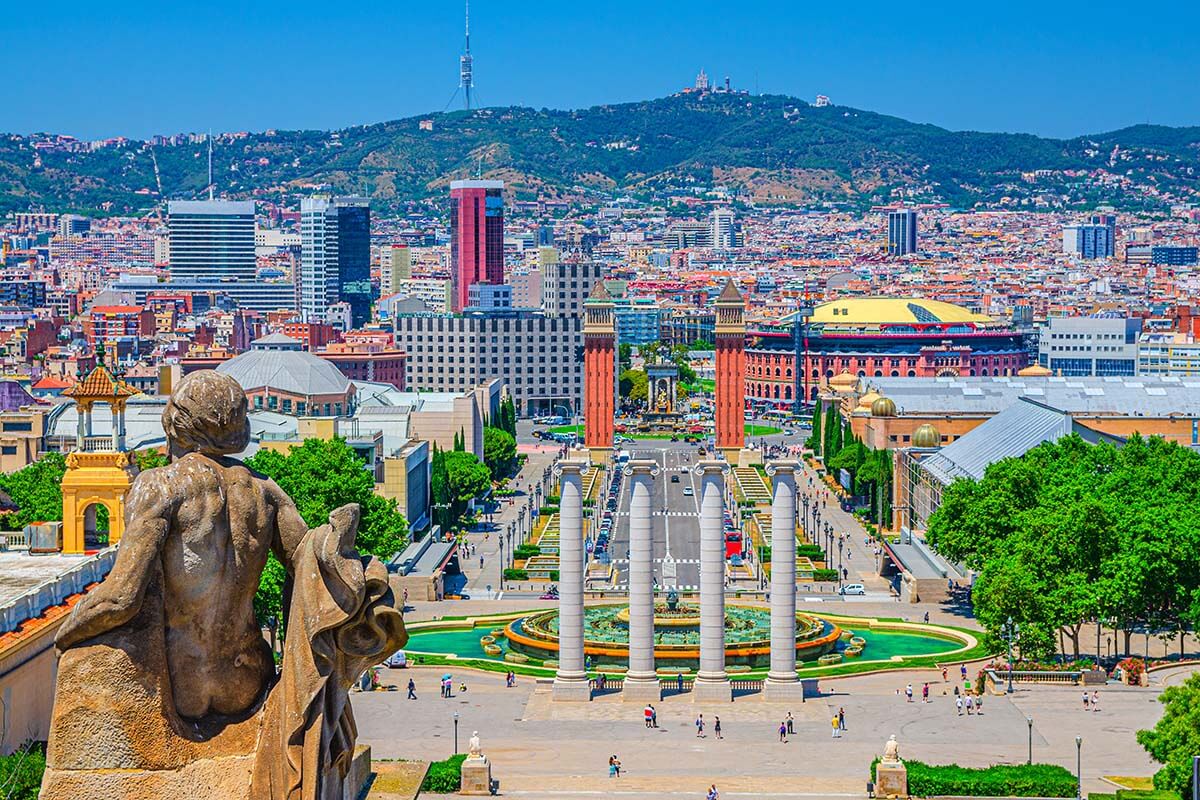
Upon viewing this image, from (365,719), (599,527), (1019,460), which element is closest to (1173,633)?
(1019,460)

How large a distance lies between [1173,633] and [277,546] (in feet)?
153

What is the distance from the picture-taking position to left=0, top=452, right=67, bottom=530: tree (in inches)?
2542

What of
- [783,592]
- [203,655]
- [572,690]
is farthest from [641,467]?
[203,655]

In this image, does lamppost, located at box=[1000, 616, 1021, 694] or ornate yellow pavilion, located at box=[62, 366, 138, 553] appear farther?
lamppost, located at box=[1000, 616, 1021, 694]

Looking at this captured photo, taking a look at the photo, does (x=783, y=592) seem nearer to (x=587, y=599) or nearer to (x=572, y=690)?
(x=572, y=690)

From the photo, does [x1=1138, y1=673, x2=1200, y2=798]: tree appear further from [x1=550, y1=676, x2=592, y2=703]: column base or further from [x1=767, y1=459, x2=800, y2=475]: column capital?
[x1=550, y1=676, x2=592, y2=703]: column base

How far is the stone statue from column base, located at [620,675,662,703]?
39903 millimetres

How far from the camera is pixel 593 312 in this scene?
140 m

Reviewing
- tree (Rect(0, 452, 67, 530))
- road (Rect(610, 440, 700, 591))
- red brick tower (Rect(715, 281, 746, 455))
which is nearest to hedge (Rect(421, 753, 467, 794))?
road (Rect(610, 440, 700, 591))

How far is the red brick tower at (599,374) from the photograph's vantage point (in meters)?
139

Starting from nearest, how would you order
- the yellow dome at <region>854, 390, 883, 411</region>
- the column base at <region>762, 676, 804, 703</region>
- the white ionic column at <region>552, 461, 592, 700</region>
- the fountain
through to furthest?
the white ionic column at <region>552, 461, 592, 700</region> → the column base at <region>762, 676, 804, 703</region> → the fountain → the yellow dome at <region>854, 390, 883, 411</region>

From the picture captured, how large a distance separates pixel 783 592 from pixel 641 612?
11.8 ft

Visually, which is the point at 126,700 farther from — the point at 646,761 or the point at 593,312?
the point at 593,312

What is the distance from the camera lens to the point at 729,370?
14238cm
